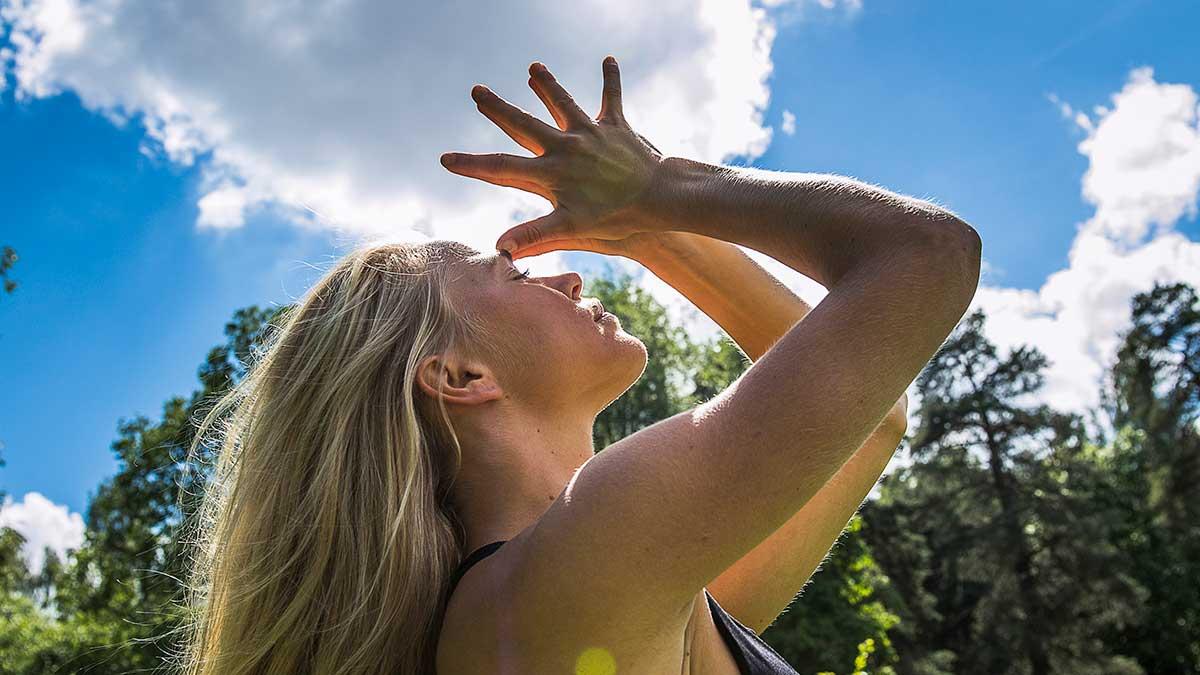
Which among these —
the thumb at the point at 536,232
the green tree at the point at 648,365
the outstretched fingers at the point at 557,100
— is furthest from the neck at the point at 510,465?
the green tree at the point at 648,365

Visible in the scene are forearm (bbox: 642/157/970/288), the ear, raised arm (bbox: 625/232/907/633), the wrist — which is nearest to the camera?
forearm (bbox: 642/157/970/288)

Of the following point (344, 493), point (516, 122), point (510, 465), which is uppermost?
point (516, 122)

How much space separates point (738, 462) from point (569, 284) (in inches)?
38.6

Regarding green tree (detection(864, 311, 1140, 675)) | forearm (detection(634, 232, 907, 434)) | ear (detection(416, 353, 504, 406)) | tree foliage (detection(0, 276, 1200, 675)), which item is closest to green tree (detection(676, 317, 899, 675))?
tree foliage (detection(0, 276, 1200, 675))

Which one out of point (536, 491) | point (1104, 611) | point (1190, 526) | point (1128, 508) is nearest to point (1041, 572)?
point (1104, 611)

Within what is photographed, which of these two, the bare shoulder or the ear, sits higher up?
the ear

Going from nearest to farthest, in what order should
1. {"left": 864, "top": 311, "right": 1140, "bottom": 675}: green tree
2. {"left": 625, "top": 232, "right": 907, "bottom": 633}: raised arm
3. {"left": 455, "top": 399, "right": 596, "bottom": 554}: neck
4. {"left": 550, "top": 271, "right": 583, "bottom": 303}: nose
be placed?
{"left": 455, "top": 399, "right": 596, "bottom": 554}: neck < {"left": 550, "top": 271, "right": 583, "bottom": 303}: nose < {"left": 625, "top": 232, "right": 907, "bottom": 633}: raised arm < {"left": 864, "top": 311, "right": 1140, "bottom": 675}: green tree

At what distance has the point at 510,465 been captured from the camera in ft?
6.30

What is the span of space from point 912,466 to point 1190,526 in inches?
324

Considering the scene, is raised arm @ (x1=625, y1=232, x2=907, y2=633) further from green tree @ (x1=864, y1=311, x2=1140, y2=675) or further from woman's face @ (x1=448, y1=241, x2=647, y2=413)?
green tree @ (x1=864, y1=311, x2=1140, y2=675)

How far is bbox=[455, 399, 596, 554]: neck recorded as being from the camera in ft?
6.09

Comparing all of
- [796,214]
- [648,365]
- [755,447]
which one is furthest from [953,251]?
[648,365]

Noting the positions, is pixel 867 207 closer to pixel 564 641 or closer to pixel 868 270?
pixel 868 270

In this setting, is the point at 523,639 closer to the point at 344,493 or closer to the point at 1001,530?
the point at 344,493
